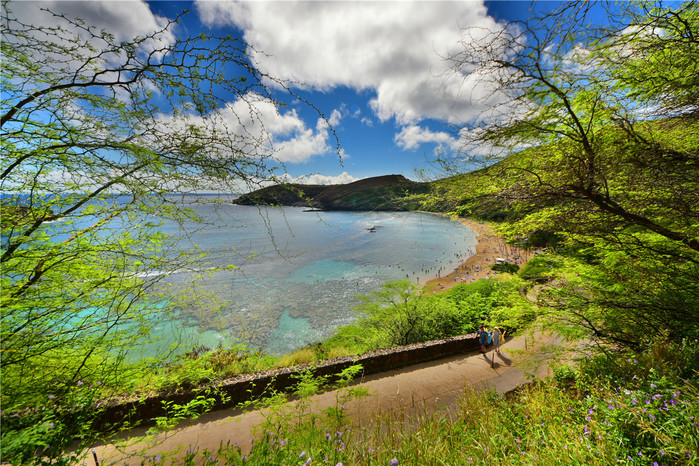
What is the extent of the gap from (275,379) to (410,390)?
394 centimetres

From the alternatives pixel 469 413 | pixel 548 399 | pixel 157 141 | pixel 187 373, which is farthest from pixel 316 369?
pixel 157 141

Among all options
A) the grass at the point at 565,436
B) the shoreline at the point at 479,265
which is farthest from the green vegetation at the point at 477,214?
the shoreline at the point at 479,265

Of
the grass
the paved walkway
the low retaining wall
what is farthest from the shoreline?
the grass

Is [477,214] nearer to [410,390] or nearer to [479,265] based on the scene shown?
[410,390]

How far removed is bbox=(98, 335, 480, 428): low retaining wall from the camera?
17.2 ft

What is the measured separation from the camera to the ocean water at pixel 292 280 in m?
7.10

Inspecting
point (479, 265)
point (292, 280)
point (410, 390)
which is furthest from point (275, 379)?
point (479, 265)

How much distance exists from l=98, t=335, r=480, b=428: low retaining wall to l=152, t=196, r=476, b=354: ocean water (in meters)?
2.04

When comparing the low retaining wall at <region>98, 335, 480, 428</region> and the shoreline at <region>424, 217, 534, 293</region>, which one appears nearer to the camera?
the low retaining wall at <region>98, 335, 480, 428</region>

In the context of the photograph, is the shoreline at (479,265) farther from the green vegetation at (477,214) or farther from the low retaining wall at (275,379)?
the green vegetation at (477,214)

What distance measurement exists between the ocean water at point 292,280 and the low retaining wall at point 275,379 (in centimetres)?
204

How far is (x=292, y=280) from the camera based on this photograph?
27.6m

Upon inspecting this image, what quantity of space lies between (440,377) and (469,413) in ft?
14.3

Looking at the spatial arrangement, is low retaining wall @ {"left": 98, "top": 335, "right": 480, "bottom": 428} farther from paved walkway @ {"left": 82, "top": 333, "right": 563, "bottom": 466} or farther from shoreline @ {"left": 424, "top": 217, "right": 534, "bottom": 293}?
shoreline @ {"left": 424, "top": 217, "right": 534, "bottom": 293}
